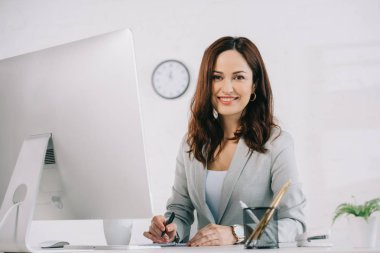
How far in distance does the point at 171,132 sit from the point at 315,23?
4.22 ft

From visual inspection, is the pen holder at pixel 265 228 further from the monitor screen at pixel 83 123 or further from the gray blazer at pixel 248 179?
the gray blazer at pixel 248 179

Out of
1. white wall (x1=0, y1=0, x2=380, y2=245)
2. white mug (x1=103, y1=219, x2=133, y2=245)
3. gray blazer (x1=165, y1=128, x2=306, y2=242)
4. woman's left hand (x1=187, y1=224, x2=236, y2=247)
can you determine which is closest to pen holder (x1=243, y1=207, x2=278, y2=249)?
woman's left hand (x1=187, y1=224, x2=236, y2=247)

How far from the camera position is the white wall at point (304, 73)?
354 cm

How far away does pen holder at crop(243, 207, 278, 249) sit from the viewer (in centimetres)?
122

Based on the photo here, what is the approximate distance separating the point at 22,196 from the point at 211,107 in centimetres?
129

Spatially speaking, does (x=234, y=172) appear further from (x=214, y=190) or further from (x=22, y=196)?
(x=22, y=196)

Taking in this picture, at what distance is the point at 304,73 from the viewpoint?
3646mm

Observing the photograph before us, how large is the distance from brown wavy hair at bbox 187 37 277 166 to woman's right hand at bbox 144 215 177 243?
54 cm

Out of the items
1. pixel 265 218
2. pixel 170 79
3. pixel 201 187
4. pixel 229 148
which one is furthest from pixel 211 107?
pixel 170 79

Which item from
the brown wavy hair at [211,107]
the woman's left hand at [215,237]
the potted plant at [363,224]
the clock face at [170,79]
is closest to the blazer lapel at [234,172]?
the brown wavy hair at [211,107]

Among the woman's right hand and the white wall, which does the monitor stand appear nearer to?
the woman's right hand

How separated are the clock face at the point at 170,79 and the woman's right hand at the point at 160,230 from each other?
2.07 meters

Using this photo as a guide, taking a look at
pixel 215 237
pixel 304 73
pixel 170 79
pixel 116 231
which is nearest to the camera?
pixel 215 237

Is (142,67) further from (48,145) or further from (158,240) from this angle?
(48,145)
